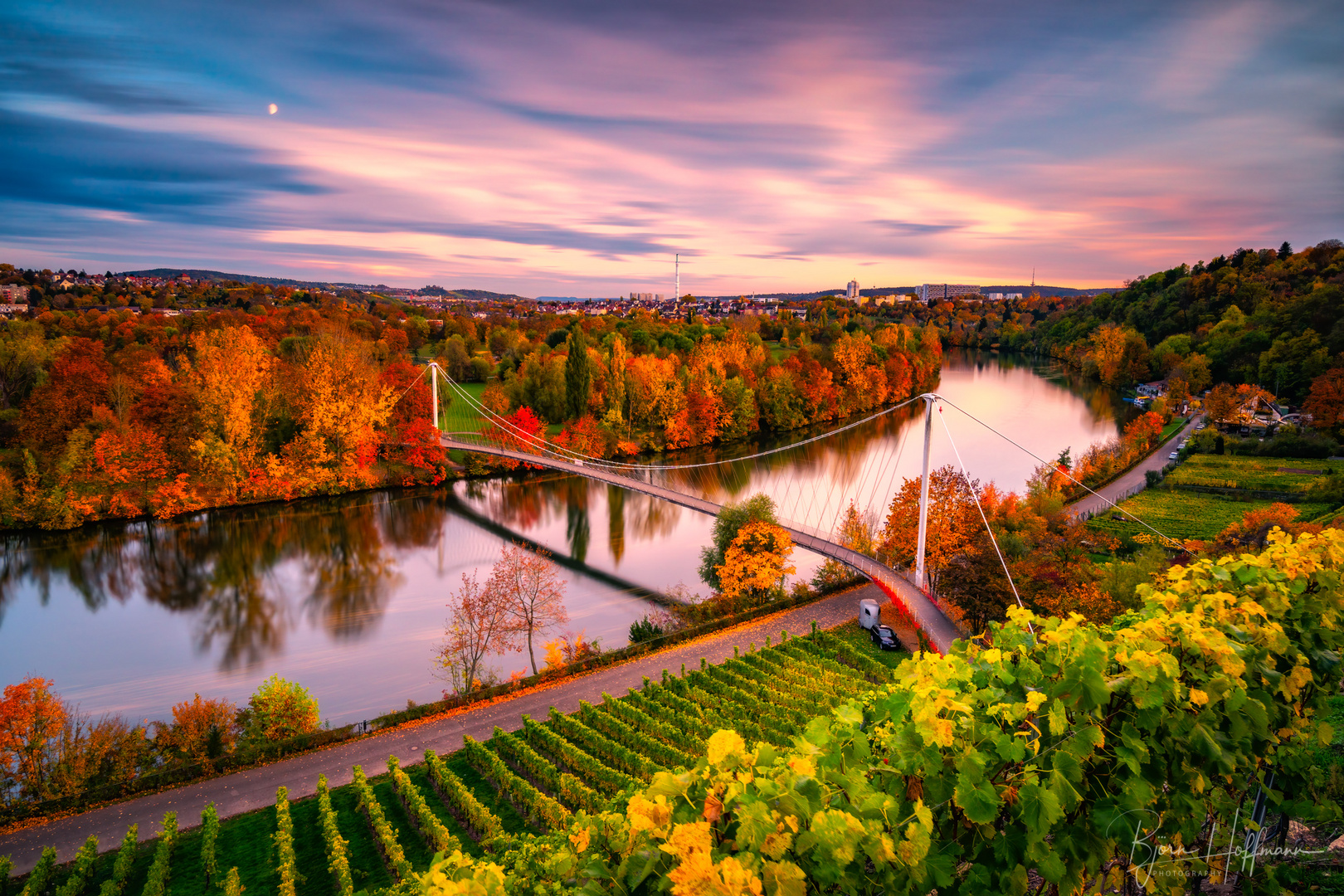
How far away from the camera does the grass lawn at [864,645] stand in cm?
1389

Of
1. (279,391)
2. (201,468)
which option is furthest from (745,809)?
(279,391)

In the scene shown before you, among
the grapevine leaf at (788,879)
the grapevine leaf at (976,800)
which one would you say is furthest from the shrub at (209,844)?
the grapevine leaf at (976,800)

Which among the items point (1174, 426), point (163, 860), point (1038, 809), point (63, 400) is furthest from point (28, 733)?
point (1174, 426)

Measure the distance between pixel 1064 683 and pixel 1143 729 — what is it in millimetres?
459

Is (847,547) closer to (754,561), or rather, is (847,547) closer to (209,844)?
(754,561)

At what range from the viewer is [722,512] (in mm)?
18375

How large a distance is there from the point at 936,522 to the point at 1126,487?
51.4ft

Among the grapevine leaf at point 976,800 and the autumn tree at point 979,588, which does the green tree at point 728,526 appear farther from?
the grapevine leaf at point 976,800

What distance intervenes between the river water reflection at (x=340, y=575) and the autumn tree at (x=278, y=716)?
52.4 inches

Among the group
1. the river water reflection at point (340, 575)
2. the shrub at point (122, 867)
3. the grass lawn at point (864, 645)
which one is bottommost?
the river water reflection at point (340, 575)

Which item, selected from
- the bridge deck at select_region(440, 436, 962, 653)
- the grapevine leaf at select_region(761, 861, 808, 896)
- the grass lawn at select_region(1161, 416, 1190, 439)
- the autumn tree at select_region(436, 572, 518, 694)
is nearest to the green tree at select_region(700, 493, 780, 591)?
the bridge deck at select_region(440, 436, 962, 653)

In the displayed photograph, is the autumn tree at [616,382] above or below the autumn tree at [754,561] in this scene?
above

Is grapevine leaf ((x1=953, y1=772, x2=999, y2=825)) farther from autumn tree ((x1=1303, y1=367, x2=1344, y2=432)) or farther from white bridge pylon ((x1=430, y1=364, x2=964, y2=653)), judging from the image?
autumn tree ((x1=1303, y1=367, x2=1344, y2=432))

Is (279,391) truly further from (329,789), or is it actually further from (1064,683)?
(1064,683)
